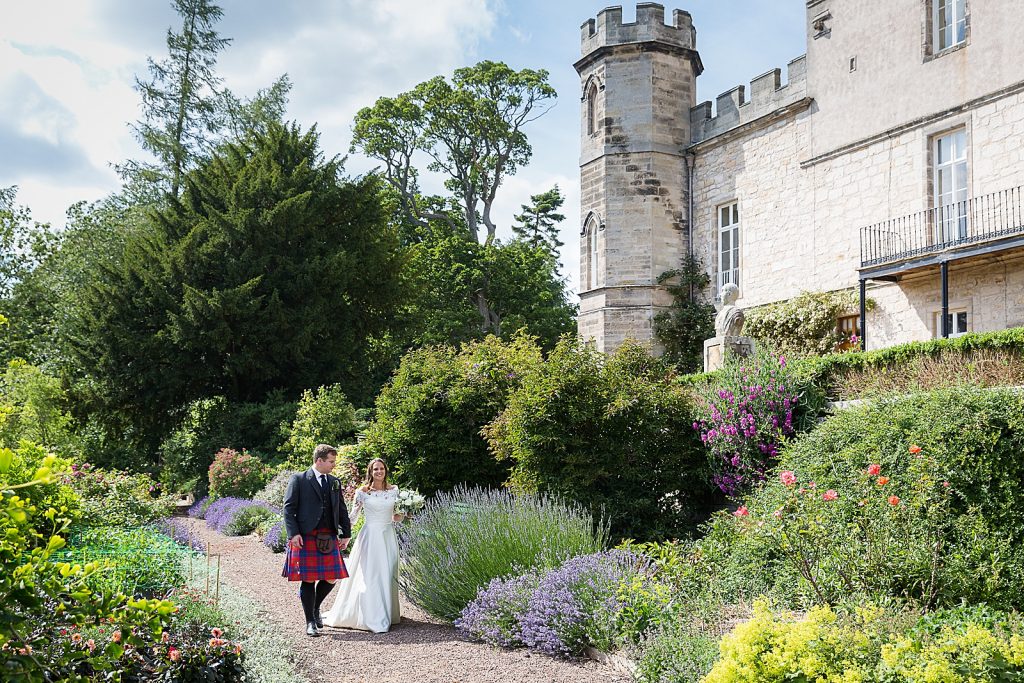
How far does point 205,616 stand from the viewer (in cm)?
575

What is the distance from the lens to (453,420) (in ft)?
36.7

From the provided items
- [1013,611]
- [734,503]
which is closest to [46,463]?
[1013,611]

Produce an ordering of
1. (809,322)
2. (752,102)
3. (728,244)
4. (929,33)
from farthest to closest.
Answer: (728,244)
(752,102)
(809,322)
(929,33)

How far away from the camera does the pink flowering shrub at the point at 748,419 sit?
378 inches

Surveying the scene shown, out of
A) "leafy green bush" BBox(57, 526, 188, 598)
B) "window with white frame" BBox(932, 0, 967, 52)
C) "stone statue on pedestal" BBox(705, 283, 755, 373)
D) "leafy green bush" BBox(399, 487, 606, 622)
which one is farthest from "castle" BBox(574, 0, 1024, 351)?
"leafy green bush" BBox(57, 526, 188, 598)

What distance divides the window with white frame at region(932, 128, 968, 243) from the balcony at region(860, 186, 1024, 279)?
0.06ft

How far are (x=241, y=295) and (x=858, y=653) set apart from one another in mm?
16865

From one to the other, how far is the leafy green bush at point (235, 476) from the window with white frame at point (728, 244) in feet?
35.2

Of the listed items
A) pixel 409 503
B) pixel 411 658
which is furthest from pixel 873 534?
pixel 409 503

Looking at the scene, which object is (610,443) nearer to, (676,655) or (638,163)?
(676,655)

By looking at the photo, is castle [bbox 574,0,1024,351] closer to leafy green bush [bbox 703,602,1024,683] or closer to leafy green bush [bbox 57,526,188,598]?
leafy green bush [bbox 703,602,1024,683]

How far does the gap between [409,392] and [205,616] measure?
580cm

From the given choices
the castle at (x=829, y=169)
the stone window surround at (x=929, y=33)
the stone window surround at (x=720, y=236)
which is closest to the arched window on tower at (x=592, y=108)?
the castle at (x=829, y=169)

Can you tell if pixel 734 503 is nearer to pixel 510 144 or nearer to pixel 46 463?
pixel 46 463
